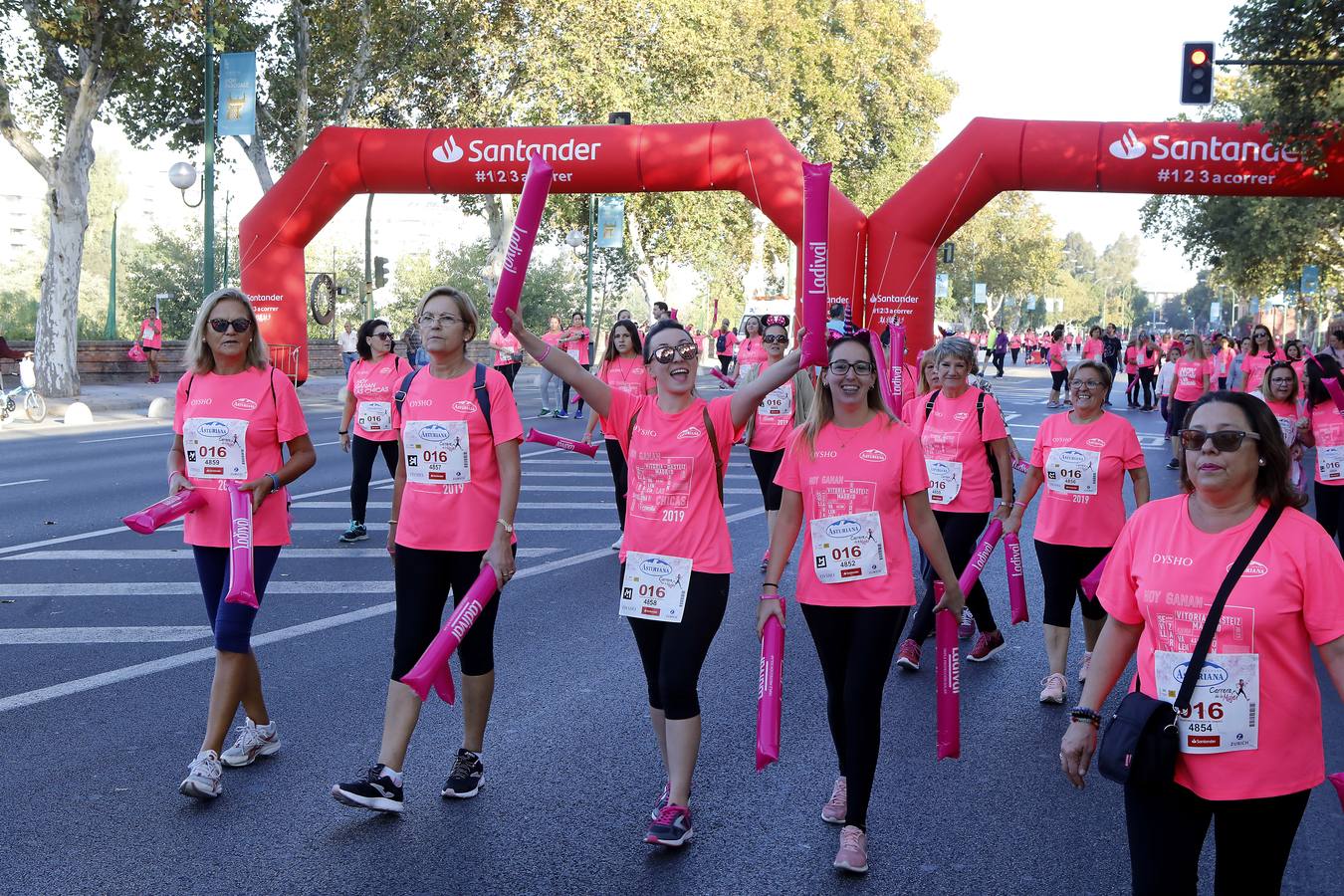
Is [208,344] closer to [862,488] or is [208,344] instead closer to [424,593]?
[424,593]

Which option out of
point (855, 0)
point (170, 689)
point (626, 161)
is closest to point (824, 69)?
point (855, 0)

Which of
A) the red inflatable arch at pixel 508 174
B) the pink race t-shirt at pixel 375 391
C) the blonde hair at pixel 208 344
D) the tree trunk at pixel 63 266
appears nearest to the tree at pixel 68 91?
the tree trunk at pixel 63 266

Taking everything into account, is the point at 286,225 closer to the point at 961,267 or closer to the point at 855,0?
the point at 855,0

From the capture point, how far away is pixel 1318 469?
367 inches

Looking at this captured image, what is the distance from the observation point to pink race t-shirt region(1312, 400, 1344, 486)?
9.14 meters

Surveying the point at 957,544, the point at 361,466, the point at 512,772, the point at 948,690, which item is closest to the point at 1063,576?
the point at 957,544

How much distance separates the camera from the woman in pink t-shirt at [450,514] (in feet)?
15.9

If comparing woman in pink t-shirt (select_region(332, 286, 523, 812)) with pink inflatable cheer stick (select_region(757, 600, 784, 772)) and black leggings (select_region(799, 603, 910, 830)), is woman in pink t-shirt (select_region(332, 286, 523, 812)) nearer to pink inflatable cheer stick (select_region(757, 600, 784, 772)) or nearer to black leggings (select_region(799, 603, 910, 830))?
pink inflatable cheer stick (select_region(757, 600, 784, 772))

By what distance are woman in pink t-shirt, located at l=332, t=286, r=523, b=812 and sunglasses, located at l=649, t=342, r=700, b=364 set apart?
0.63 m

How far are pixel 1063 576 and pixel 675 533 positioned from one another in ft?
9.05

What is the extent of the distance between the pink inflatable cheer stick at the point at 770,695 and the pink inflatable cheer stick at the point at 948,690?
691 millimetres

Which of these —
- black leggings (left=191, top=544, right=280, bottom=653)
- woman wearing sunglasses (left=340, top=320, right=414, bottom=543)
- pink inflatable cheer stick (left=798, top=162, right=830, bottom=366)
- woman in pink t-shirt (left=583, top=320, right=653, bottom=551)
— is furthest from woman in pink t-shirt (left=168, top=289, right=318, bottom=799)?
woman in pink t-shirt (left=583, top=320, right=653, bottom=551)

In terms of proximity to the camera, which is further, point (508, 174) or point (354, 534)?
point (508, 174)

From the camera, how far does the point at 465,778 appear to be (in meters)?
5.07
